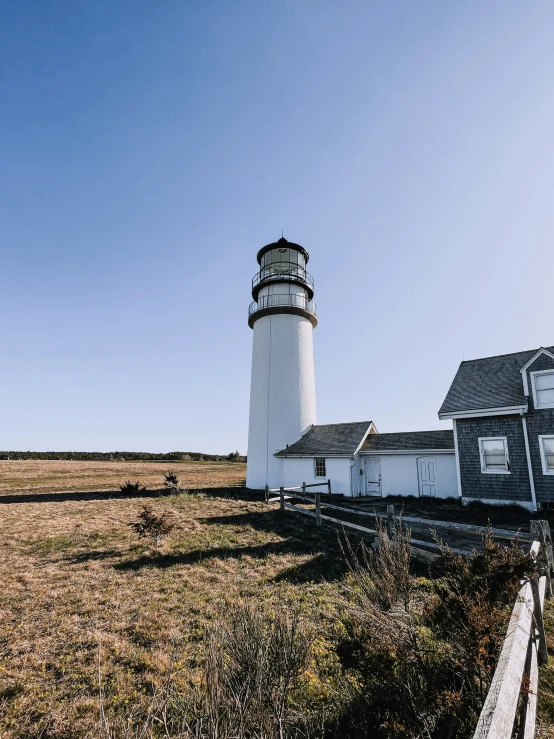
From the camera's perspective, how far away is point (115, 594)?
24.9 feet

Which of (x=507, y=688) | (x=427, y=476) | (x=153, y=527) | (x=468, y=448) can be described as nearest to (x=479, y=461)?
(x=468, y=448)

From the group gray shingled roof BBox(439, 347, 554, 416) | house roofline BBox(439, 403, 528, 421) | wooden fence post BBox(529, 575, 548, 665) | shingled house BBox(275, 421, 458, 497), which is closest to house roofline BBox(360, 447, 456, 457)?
shingled house BBox(275, 421, 458, 497)

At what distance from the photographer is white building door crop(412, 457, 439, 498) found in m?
20.2

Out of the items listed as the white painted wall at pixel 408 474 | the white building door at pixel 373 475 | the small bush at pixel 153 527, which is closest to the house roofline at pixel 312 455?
the white painted wall at pixel 408 474

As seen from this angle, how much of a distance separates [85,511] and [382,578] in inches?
611

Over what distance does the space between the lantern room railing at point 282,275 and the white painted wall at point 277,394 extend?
98 centimetres

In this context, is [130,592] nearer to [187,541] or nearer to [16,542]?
[187,541]

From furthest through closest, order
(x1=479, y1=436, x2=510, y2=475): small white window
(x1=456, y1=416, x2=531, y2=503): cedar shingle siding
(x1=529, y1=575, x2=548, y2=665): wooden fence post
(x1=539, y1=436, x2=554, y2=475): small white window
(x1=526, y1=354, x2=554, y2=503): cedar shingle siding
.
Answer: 1. (x1=479, y1=436, x2=510, y2=475): small white window
2. (x1=456, y1=416, x2=531, y2=503): cedar shingle siding
3. (x1=539, y1=436, x2=554, y2=475): small white window
4. (x1=526, y1=354, x2=554, y2=503): cedar shingle siding
5. (x1=529, y1=575, x2=548, y2=665): wooden fence post

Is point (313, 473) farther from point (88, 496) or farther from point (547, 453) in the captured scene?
point (88, 496)

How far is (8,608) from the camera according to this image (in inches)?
275

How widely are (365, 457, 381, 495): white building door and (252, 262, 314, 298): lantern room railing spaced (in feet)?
44.0

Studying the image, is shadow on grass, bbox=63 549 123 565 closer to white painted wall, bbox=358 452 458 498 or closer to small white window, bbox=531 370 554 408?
white painted wall, bbox=358 452 458 498

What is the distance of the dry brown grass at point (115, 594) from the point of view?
458cm

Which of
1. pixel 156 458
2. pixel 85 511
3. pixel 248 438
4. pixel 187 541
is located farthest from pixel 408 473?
pixel 156 458
